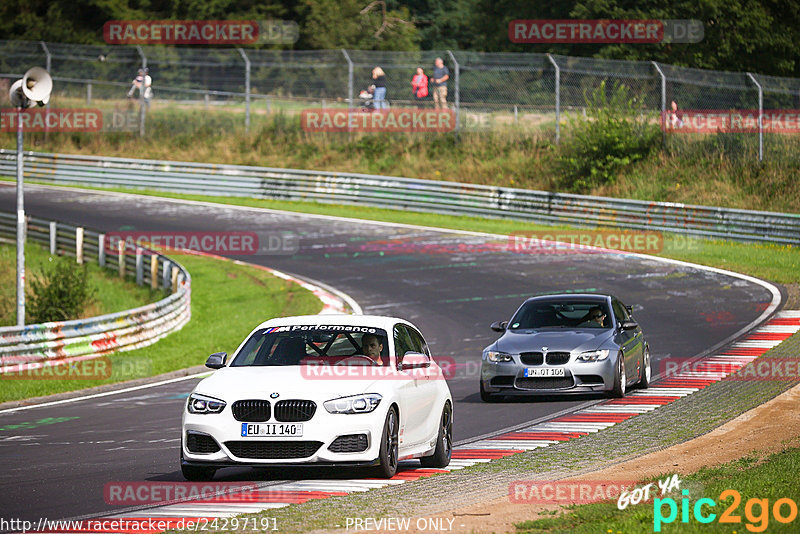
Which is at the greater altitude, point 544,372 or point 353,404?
point 353,404

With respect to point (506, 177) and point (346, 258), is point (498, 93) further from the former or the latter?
point (346, 258)

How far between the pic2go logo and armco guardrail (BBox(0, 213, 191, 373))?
13417 millimetres

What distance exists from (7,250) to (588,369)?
2368 centimetres

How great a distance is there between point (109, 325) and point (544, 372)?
29.2ft

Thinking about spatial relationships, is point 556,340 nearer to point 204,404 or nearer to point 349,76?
point 204,404

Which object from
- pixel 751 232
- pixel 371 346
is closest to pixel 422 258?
pixel 751 232

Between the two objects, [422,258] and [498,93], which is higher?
[498,93]

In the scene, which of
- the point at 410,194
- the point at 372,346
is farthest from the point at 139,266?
the point at 372,346

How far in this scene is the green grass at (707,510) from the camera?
7406 mm

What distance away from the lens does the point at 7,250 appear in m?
35.1

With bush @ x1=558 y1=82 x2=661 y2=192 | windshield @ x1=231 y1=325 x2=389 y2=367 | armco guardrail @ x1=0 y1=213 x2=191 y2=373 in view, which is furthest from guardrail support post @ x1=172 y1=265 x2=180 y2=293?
windshield @ x1=231 y1=325 x2=389 y2=367

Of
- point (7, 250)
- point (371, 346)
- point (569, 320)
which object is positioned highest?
point (371, 346)

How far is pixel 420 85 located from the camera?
42750 millimetres

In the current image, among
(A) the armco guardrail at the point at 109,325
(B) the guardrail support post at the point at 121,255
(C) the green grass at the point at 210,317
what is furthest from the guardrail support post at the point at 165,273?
(B) the guardrail support post at the point at 121,255
